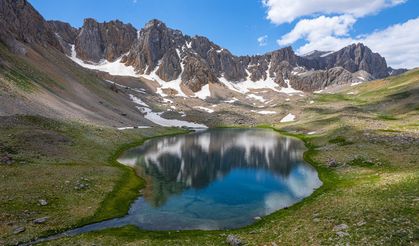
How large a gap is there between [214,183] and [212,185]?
5.58 feet

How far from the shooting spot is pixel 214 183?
214ft

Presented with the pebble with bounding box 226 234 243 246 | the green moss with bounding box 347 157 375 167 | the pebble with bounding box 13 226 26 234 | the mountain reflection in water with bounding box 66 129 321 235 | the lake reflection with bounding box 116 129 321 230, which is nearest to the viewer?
the pebble with bounding box 226 234 243 246

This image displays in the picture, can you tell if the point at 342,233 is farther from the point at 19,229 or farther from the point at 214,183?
the point at 214,183

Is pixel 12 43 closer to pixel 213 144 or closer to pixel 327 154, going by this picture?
pixel 213 144

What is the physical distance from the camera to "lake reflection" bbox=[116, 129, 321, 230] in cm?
4541

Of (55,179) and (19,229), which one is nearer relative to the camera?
(19,229)

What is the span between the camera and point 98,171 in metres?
63.2

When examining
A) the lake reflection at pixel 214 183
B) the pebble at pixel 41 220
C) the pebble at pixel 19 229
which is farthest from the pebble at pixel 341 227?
the pebble at pixel 19 229

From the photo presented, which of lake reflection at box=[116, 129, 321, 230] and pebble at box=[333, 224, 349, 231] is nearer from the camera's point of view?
pebble at box=[333, 224, 349, 231]

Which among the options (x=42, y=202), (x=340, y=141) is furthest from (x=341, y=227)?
(x=340, y=141)

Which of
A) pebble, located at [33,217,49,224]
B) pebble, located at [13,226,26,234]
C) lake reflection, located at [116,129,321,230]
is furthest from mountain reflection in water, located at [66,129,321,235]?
pebble, located at [13,226,26,234]

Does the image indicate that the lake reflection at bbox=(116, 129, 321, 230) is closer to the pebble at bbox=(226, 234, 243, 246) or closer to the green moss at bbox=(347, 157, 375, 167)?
the pebble at bbox=(226, 234, 243, 246)

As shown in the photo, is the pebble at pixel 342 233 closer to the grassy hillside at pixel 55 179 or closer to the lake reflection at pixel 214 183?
the lake reflection at pixel 214 183

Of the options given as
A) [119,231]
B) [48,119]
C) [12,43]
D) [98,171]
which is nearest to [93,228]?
[119,231]
